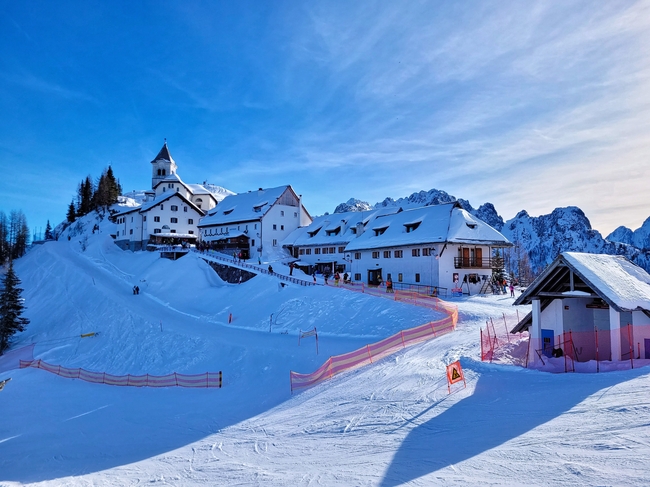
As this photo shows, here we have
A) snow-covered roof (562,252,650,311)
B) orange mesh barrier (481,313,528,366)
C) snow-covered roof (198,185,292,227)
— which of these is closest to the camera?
snow-covered roof (562,252,650,311)

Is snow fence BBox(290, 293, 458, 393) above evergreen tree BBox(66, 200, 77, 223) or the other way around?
the other way around

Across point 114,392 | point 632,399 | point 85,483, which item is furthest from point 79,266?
point 632,399

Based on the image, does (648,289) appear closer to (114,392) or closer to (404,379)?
(404,379)

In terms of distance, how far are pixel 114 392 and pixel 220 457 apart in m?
15.2

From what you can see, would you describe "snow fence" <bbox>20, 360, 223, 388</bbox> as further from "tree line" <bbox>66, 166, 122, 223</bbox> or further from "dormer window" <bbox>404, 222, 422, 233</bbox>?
"tree line" <bbox>66, 166, 122, 223</bbox>

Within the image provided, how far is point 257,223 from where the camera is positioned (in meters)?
66.0

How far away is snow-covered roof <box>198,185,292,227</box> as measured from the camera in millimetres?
67562

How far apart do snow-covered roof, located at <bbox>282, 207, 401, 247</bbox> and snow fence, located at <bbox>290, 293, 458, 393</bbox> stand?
30.0 m

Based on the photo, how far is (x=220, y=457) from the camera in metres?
13.0

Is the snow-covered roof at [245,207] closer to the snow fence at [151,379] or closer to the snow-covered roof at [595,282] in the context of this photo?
the snow fence at [151,379]

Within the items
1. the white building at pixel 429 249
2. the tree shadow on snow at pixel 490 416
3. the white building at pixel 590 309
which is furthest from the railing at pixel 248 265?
the tree shadow on snow at pixel 490 416

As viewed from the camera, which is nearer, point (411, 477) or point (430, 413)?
point (411, 477)

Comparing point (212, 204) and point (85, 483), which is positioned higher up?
point (212, 204)

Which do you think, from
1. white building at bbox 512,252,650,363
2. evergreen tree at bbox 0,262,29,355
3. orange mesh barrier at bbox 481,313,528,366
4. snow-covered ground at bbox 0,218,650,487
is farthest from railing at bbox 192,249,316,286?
white building at bbox 512,252,650,363
